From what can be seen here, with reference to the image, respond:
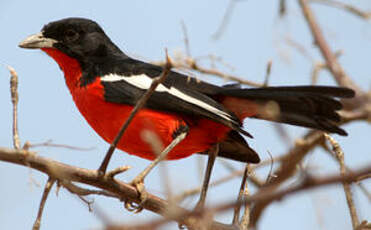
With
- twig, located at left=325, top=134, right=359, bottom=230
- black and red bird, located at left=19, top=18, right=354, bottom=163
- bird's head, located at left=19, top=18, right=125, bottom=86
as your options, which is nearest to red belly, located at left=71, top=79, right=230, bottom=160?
black and red bird, located at left=19, top=18, right=354, bottom=163

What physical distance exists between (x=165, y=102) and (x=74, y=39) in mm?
1024

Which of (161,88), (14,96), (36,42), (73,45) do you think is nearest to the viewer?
(14,96)

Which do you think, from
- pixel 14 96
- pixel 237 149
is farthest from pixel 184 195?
pixel 237 149

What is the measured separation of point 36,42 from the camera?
12.5 ft

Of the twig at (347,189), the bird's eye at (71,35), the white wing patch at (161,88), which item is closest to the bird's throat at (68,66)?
the bird's eye at (71,35)

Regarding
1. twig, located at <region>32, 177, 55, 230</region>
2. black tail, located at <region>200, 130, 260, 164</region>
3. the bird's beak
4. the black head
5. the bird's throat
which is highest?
the black head

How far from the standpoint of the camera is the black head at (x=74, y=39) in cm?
386

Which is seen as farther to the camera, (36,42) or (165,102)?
(36,42)

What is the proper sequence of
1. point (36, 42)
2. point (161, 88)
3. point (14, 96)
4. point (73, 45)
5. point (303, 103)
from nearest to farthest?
point (14, 96) < point (303, 103) < point (161, 88) < point (36, 42) < point (73, 45)

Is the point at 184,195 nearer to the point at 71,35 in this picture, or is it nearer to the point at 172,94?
the point at 172,94

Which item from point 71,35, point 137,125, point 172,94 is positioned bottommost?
point 137,125

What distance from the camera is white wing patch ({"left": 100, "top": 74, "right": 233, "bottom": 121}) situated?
3.33 meters

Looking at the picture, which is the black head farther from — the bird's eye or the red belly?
the red belly

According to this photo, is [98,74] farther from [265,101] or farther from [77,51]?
[265,101]
